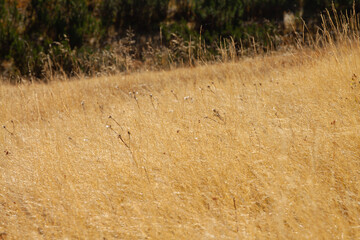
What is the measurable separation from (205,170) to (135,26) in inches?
326

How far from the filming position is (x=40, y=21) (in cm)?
916

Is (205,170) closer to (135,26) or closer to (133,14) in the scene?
(135,26)

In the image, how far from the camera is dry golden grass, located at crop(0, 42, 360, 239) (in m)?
1.92

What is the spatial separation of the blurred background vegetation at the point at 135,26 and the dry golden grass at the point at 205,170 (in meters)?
4.49

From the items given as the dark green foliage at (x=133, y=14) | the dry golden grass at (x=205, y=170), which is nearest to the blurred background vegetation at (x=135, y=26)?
the dark green foliage at (x=133, y=14)

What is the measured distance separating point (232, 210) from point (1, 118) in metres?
3.78

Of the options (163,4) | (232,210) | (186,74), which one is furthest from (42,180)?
(163,4)

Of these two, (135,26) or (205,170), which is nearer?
(205,170)

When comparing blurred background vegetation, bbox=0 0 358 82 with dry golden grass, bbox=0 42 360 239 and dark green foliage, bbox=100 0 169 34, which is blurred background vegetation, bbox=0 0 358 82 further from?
dry golden grass, bbox=0 42 360 239

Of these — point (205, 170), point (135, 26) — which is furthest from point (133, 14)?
point (205, 170)

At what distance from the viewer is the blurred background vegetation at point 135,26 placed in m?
8.05

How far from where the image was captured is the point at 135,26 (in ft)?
32.5

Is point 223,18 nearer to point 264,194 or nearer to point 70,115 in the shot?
point 70,115

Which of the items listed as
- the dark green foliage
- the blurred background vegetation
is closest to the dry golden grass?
the blurred background vegetation
